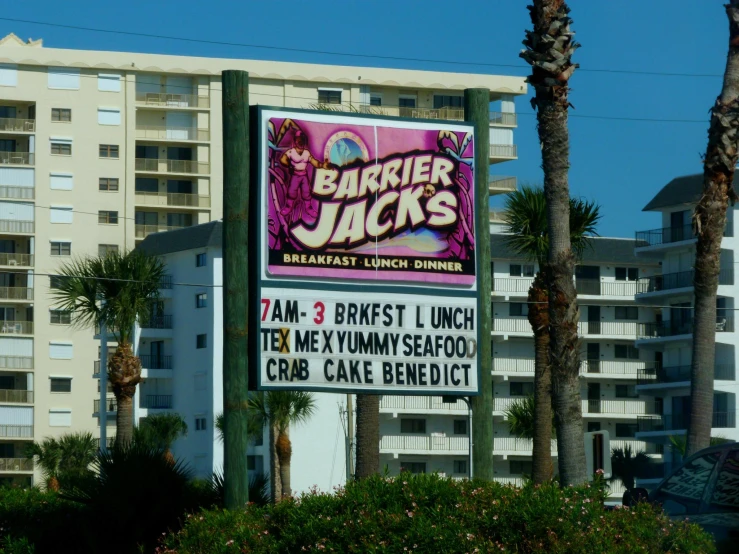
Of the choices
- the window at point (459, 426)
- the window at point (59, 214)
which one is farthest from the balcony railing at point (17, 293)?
the window at point (459, 426)

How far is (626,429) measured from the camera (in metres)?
96.1

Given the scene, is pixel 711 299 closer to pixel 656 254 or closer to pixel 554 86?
pixel 554 86

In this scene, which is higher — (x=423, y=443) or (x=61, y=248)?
(x=61, y=248)

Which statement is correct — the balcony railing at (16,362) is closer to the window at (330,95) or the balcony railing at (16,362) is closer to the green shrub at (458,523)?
the window at (330,95)

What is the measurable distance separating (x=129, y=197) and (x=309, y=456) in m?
28.4

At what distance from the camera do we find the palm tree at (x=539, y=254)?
43094mm

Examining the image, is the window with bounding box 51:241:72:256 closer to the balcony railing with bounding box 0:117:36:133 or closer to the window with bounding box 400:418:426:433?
the balcony railing with bounding box 0:117:36:133

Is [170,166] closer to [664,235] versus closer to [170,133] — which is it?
[170,133]

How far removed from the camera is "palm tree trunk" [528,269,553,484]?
42906 millimetres

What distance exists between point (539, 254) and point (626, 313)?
5423 cm

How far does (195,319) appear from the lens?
307 feet

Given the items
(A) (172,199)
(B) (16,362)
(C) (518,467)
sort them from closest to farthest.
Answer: (C) (518,467) < (B) (16,362) < (A) (172,199)

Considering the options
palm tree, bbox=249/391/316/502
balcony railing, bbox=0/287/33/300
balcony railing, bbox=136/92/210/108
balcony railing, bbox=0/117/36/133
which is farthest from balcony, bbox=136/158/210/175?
palm tree, bbox=249/391/316/502

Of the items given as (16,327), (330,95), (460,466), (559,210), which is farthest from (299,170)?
(330,95)
